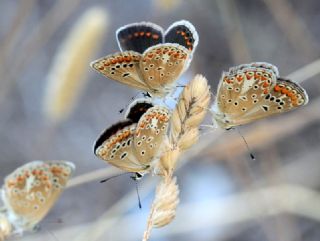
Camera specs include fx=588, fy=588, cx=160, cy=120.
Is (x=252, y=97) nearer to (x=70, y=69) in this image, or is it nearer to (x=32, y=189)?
(x=32, y=189)

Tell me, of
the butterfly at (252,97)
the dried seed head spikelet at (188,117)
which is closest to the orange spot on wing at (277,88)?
the butterfly at (252,97)

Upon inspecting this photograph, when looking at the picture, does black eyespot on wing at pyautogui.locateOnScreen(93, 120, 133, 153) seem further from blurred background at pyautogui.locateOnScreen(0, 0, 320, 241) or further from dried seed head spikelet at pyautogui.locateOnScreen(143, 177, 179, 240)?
blurred background at pyautogui.locateOnScreen(0, 0, 320, 241)

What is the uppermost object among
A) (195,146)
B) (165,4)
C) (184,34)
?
(184,34)

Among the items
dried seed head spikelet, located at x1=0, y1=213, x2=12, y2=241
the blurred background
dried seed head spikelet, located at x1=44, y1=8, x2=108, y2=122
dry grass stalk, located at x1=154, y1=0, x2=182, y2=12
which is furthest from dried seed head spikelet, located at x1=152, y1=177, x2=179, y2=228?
dry grass stalk, located at x1=154, y1=0, x2=182, y2=12

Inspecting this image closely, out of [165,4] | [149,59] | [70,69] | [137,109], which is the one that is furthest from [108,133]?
[165,4]

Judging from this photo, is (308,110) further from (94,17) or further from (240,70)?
(240,70)
